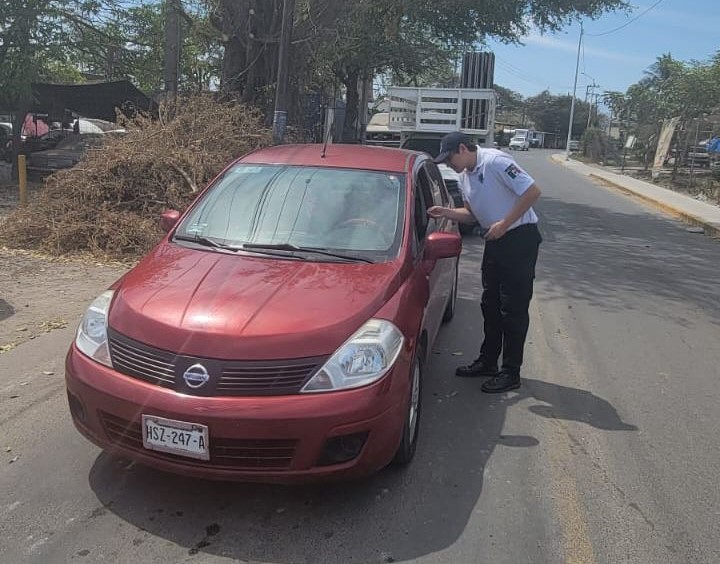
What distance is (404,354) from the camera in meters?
3.27

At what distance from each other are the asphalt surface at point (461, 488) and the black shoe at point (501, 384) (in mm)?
58

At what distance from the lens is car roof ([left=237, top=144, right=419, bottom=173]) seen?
15.0 feet

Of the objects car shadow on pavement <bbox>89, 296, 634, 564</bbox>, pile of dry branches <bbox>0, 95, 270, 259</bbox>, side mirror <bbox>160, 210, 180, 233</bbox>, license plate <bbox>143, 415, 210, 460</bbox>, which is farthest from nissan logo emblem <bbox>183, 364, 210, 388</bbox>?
pile of dry branches <bbox>0, 95, 270, 259</bbox>

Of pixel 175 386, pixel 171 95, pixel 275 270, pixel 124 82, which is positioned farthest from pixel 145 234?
pixel 124 82

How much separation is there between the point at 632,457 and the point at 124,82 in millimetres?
16860

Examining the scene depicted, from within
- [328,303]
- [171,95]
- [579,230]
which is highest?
[171,95]

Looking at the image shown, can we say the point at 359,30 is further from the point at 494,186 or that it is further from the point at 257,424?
the point at 257,424

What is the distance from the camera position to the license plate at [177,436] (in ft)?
9.50

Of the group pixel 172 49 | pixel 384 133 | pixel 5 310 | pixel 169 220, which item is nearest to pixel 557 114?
pixel 384 133

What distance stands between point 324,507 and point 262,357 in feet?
2.71

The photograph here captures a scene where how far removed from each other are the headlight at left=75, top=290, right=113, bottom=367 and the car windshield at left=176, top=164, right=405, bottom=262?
83 cm

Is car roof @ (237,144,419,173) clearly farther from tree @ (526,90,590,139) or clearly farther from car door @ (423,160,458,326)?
tree @ (526,90,590,139)

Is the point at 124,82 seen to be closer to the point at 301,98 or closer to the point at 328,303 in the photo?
the point at 301,98

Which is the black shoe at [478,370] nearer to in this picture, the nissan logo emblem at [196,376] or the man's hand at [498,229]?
the man's hand at [498,229]
